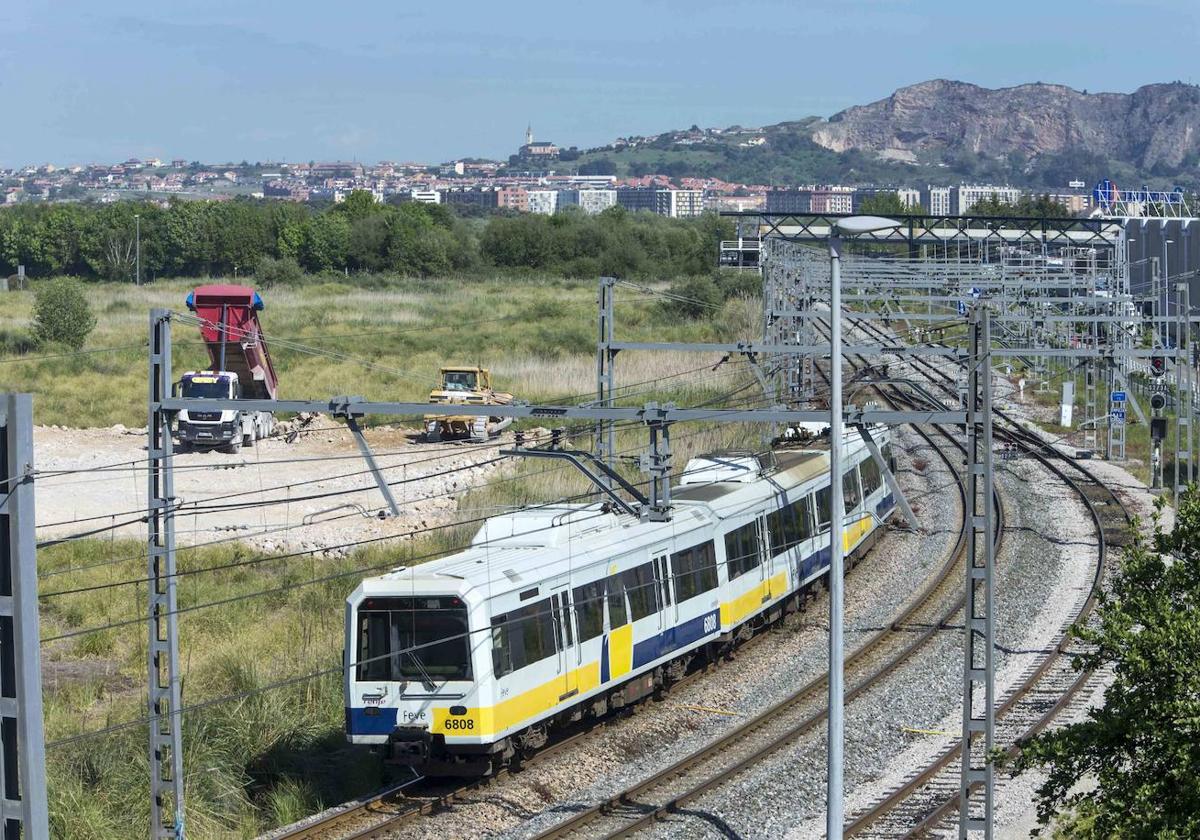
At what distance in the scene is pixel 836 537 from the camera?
11523mm

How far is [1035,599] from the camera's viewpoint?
2308 centimetres

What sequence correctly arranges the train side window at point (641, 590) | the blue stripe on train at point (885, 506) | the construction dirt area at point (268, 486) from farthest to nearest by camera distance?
the construction dirt area at point (268, 486) < the blue stripe on train at point (885, 506) < the train side window at point (641, 590)

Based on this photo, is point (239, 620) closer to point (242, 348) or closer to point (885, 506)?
point (885, 506)

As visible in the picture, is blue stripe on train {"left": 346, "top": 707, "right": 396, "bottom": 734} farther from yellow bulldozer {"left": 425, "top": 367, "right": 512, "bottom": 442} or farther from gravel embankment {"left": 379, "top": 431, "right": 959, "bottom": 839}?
yellow bulldozer {"left": 425, "top": 367, "right": 512, "bottom": 442}

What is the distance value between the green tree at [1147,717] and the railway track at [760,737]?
473 centimetres

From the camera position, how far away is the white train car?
14.0m

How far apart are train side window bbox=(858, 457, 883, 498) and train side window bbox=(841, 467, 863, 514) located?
0.45m

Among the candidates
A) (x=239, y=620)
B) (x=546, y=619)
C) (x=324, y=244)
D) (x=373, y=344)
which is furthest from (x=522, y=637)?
(x=324, y=244)

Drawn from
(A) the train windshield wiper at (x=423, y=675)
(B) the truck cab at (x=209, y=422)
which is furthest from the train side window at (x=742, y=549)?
(B) the truck cab at (x=209, y=422)

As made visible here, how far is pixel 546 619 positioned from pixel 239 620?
731 centimetres

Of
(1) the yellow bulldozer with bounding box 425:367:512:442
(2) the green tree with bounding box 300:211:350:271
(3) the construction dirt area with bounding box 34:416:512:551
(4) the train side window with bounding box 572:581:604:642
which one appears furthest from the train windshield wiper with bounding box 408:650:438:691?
(2) the green tree with bounding box 300:211:350:271

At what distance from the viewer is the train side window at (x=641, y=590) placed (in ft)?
53.6

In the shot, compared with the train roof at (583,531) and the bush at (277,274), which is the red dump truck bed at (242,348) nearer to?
the train roof at (583,531)

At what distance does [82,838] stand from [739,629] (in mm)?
9247
